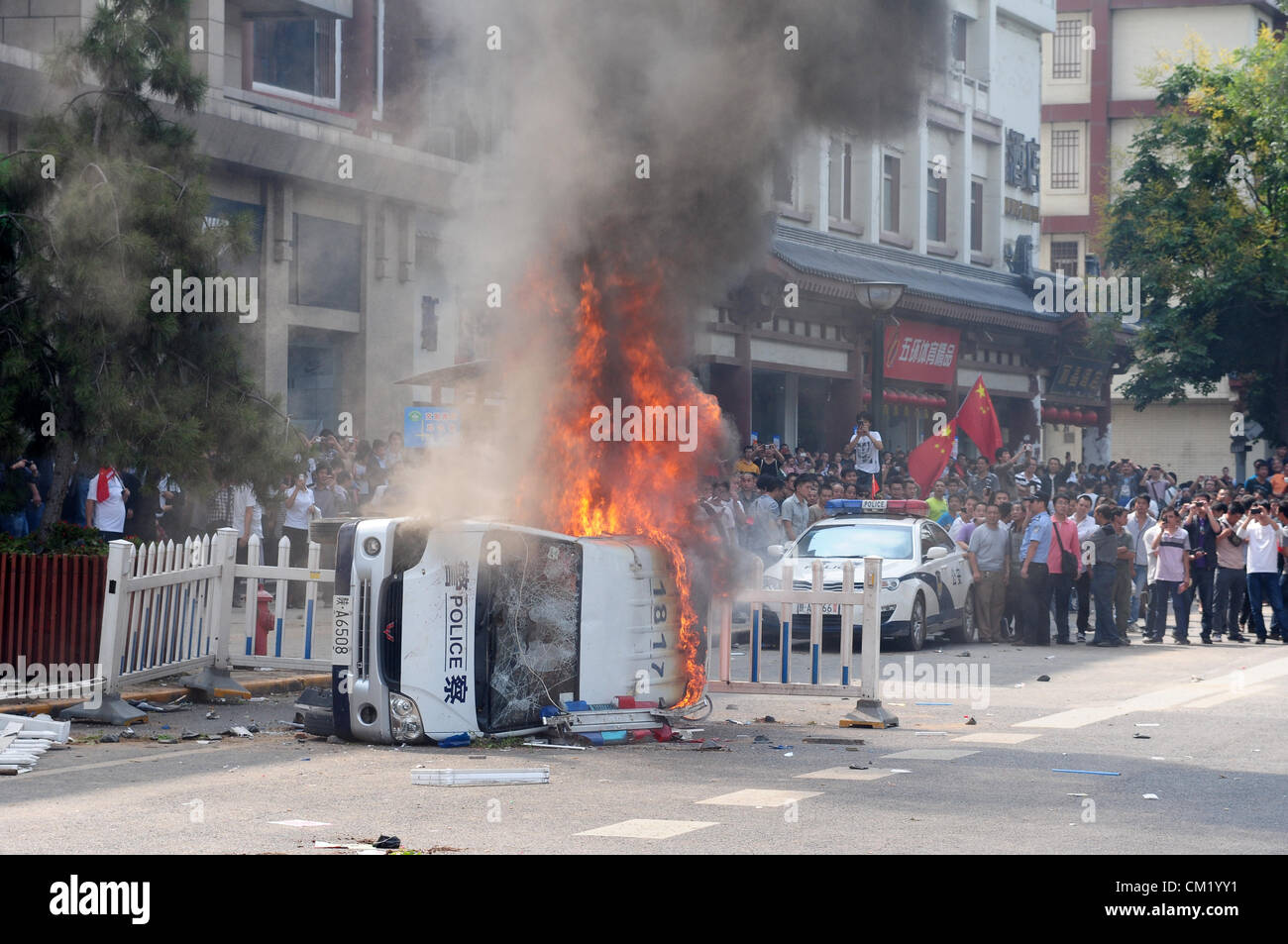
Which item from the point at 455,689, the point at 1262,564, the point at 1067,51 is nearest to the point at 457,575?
the point at 455,689

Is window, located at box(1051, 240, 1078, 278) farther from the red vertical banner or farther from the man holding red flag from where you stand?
the man holding red flag

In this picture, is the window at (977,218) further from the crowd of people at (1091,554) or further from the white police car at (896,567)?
the white police car at (896,567)

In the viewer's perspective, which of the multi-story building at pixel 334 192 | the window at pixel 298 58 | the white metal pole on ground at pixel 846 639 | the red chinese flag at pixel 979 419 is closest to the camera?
the white metal pole on ground at pixel 846 639

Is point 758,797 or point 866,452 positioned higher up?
point 866,452

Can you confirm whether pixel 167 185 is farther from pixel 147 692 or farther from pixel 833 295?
pixel 833 295

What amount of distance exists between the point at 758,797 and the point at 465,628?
7.33 ft

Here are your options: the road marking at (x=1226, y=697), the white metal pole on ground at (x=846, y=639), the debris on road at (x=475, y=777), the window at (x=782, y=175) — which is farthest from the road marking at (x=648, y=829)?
the road marking at (x=1226, y=697)

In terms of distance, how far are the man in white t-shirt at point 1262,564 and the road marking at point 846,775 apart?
1184 cm

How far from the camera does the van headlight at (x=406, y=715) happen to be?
9.41 metres

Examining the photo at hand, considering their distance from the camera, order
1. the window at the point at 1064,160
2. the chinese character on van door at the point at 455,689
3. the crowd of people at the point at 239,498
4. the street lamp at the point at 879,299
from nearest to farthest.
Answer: the chinese character on van door at the point at 455,689, the crowd of people at the point at 239,498, the street lamp at the point at 879,299, the window at the point at 1064,160

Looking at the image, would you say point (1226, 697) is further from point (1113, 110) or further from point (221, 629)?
point (1113, 110)

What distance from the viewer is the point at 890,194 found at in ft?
113

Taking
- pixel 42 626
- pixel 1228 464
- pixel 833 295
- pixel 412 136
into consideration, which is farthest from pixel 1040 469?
pixel 1228 464

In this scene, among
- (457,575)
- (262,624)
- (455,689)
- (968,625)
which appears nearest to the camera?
(457,575)
